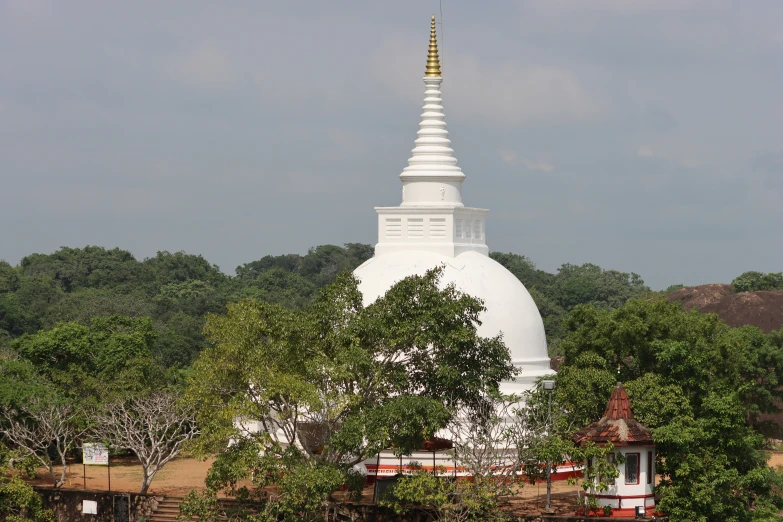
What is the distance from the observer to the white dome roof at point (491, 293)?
131ft

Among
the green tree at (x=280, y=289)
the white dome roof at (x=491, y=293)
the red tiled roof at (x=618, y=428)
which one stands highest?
the green tree at (x=280, y=289)

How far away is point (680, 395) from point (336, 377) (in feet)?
32.1

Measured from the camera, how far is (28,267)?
111688 millimetres

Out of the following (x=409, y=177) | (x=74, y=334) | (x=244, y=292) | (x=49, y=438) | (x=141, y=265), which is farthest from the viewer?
(x=141, y=265)

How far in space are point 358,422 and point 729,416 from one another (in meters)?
10.4

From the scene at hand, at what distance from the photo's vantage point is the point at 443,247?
41.4 metres

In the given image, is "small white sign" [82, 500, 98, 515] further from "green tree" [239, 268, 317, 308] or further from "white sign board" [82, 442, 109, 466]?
"green tree" [239, 268, 317, 308]

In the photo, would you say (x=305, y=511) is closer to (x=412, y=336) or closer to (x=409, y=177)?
(x=412, y=336)

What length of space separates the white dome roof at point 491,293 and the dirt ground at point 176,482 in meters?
3.90

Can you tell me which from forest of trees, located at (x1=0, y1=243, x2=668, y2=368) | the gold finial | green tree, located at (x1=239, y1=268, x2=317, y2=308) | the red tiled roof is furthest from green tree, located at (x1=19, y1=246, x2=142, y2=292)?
the red tiled roof

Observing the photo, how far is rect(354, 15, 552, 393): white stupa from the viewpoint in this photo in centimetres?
4016

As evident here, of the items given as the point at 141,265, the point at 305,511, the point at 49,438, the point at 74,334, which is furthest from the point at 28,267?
the point at 305,511

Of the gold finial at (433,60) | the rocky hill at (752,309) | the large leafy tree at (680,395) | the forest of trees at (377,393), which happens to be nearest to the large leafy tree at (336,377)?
the forest of trees at (377,393)

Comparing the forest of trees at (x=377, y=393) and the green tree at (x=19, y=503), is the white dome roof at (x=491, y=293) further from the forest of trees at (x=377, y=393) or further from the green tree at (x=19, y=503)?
the green tree at (x=19, y=503)
